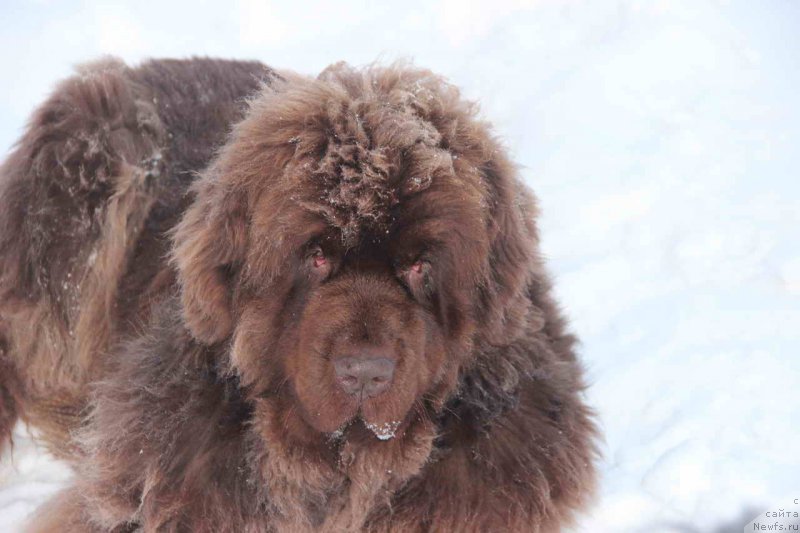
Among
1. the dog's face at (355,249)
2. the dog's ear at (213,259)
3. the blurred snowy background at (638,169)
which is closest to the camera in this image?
the dog's face at (355,249)

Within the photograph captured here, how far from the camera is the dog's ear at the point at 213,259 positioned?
2977mm

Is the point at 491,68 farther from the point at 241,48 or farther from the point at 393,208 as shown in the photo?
the point at 393,208

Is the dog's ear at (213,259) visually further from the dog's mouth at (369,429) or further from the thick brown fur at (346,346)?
the dog's mouth at (369,429)

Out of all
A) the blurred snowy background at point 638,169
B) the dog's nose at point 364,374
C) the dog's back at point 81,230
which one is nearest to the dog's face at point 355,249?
the dog's nose at point 364,374

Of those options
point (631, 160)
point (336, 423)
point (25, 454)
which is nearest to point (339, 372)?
point (336, 423)

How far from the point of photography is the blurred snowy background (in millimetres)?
4137

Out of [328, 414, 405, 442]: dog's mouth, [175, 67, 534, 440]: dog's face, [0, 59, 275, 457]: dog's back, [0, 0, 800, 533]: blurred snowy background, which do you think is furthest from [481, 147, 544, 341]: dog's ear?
[0, 59, 275, 457]: dog's back

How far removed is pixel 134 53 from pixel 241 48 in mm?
881

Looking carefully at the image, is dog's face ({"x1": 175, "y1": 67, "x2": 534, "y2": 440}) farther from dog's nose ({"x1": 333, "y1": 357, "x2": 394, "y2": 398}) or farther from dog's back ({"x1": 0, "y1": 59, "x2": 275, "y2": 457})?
dog's back ({"x1": 0, "y1": 59, "x2": 275, "y2": 457})

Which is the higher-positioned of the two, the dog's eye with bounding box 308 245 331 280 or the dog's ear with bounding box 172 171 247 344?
the dog's eye with bounding box 308 245 331 280

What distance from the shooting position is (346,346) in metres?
2.63

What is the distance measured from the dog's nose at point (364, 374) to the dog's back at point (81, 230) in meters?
1.39

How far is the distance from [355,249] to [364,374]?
16.0 inches

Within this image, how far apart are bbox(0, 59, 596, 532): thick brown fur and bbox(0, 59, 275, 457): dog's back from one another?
323 mm
